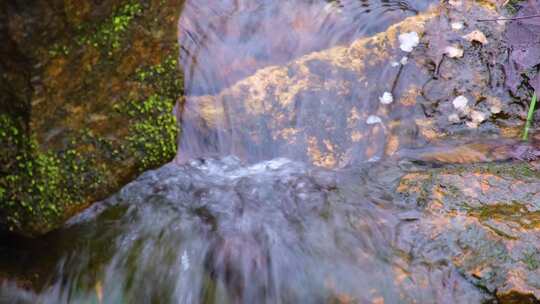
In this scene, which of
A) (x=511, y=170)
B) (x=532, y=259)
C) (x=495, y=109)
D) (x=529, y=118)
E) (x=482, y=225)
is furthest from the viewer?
(x=495, y=109)

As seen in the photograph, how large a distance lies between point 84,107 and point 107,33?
0.37 meters

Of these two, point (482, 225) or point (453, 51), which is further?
point (453, 51)

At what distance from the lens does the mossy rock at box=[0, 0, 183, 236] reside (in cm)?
221

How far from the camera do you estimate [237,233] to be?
8.45ft

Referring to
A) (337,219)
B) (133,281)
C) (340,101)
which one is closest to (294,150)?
(340,101)

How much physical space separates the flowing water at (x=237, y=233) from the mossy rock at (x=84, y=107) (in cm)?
17

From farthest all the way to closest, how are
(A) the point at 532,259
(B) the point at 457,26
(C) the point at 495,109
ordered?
(B) the point at 457,26 < (C) the point at 495,109 < (A) the point at 532,259

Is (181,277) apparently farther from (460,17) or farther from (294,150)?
(460,17)

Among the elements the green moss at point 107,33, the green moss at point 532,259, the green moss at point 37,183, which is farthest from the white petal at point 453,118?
the green moss at point 37,183

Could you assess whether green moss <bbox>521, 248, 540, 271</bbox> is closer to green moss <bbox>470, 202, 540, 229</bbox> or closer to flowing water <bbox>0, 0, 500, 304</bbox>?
green moss <bbox>470, 202, 540, 229</bbox>

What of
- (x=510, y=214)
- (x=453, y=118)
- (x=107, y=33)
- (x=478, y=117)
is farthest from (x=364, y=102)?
(x=107, y=33)

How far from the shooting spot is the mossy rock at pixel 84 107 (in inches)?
86.9

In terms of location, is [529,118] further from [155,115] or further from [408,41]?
[155,115]

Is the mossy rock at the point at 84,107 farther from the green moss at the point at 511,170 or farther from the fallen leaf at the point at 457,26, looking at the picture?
the fallen leaf at the point at 457,26
